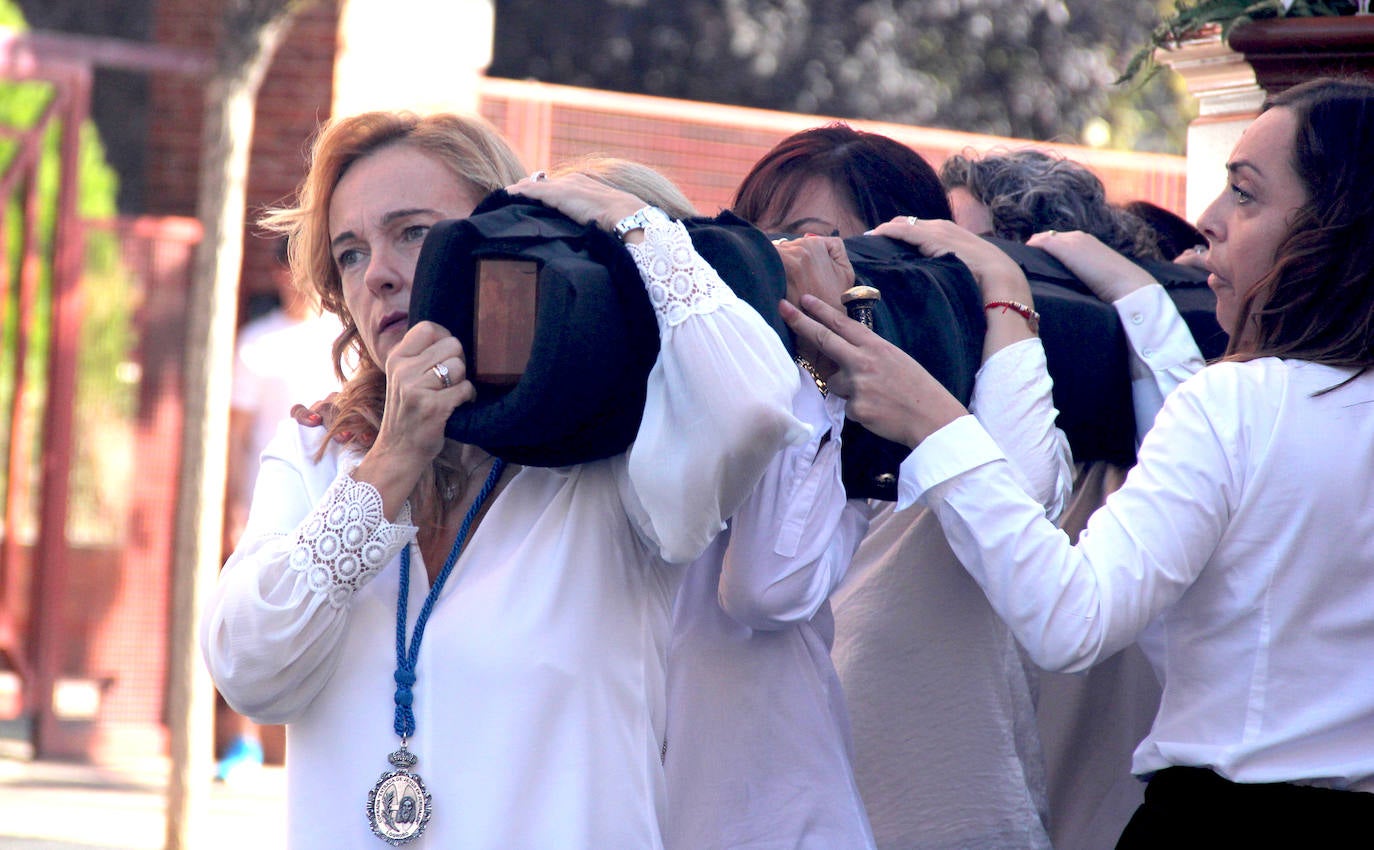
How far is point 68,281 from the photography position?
24.8 feet

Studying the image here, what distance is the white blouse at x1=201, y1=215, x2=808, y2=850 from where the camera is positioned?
6.73 feet

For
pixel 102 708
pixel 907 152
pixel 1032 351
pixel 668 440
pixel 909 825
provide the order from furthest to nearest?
pixel 102 708
pixel 907 152
pixel 909 825
pixel 1032 351
pixel 668 440

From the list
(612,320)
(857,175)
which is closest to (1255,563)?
(612,320)

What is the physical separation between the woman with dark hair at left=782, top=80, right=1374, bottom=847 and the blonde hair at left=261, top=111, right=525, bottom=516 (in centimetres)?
53

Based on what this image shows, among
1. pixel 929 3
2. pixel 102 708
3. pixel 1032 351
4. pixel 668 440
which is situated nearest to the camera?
pixel 668 440

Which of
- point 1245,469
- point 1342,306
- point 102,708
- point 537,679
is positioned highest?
point 1342,306

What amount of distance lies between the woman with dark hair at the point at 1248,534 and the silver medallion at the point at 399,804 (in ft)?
2.55

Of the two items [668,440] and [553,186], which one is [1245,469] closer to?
[668,440]

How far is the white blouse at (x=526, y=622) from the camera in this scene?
205 centimetres

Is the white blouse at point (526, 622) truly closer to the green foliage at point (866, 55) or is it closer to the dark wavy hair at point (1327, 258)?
the dark wavy hair at point (1327, 258)

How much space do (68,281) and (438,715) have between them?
19.8 ft

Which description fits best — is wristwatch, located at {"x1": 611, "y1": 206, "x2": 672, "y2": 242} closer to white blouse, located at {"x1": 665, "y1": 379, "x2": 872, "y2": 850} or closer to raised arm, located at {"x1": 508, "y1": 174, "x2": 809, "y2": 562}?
raised arm, located at {"x1": 508, "y1": 174, "x2": 809, "y2": 562}

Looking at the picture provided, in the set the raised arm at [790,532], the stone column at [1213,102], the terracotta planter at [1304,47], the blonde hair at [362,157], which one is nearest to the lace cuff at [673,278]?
the raised arm at [790,532]

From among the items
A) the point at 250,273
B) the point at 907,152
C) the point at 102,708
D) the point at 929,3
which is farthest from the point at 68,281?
the point at 929,3
